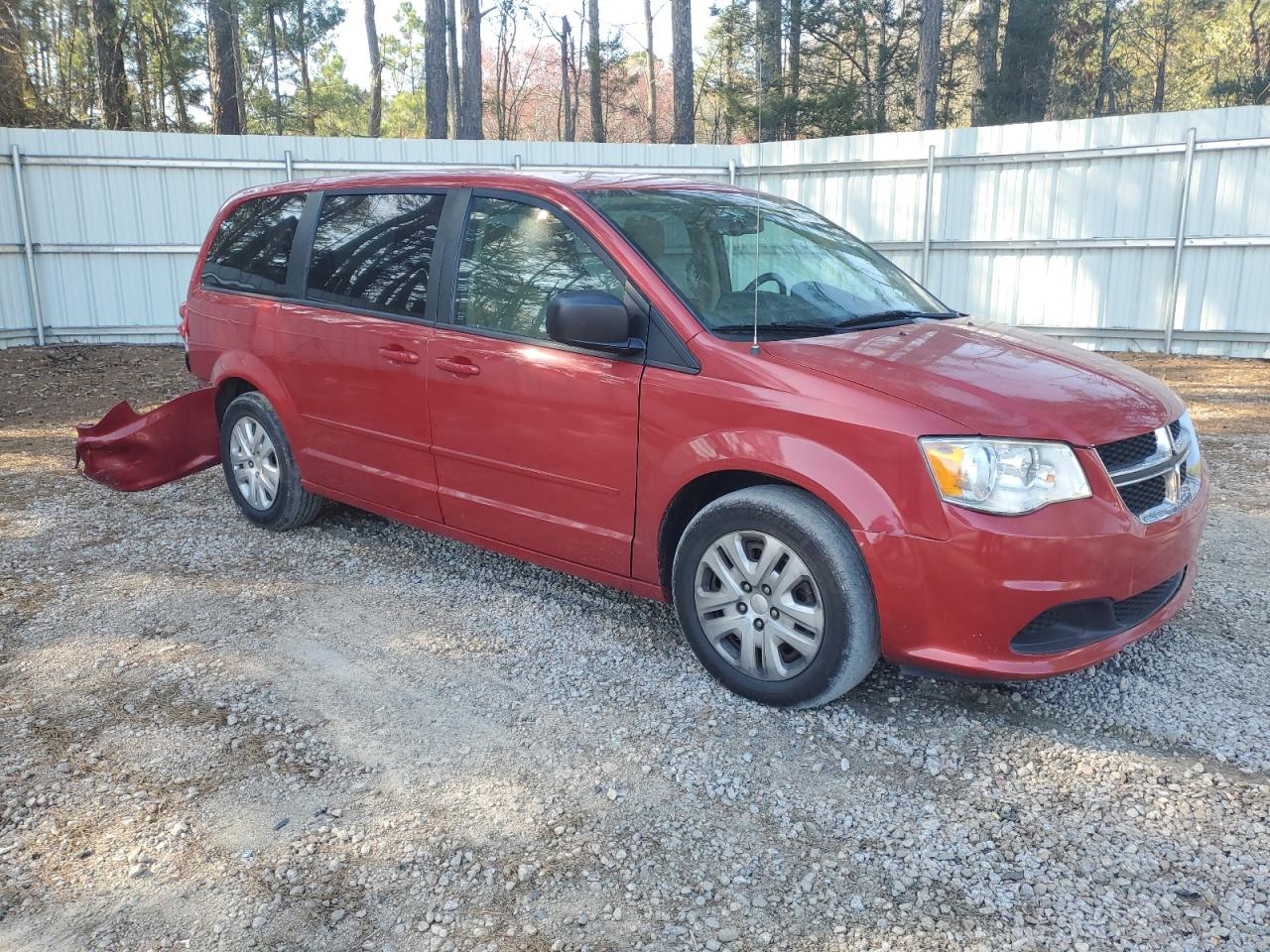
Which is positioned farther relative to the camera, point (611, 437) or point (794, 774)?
point (611, 437)

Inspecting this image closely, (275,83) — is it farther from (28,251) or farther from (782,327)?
(782,327)

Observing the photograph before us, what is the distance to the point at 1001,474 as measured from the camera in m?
3.02

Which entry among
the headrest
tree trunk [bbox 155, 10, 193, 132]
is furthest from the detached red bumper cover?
tree trunk [bbox 155, 10, 193, 132]

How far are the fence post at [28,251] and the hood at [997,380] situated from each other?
39.0 ft

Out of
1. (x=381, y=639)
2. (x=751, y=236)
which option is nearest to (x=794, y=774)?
(x=381, y=639)

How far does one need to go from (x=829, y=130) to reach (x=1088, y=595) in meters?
21.2

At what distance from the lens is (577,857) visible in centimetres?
273

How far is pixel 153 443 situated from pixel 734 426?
163 inches

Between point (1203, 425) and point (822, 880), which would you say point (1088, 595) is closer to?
point (822, 880)

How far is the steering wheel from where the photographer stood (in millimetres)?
3898

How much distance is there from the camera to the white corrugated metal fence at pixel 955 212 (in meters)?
11.4

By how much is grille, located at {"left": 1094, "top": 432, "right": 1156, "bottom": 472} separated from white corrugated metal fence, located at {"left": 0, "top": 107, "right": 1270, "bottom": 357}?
9.68m

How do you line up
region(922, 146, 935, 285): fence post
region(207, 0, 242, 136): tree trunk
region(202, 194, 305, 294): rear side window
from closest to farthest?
1. region(202, 194, 305, 294): rear side window
2. region(922, 146, 935, 285): fence post
3. region(207, 0, 242, 136): tree trunk

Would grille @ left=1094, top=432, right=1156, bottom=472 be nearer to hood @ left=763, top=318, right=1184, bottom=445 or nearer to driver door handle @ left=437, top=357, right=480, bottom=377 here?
hood @ left=763, top=318, right=1184, bottom=445
